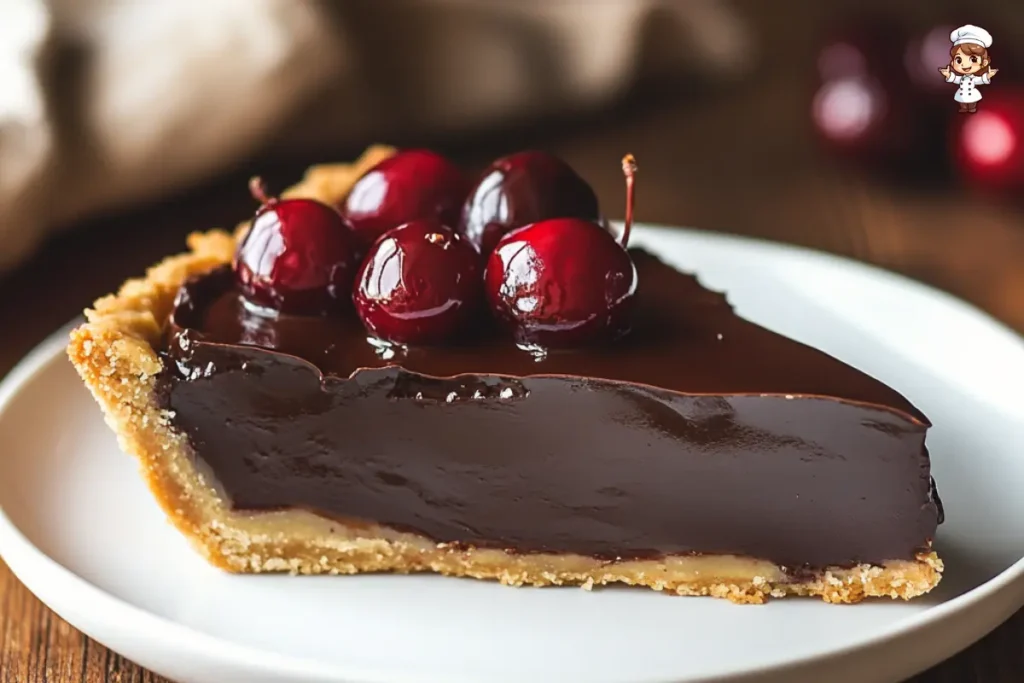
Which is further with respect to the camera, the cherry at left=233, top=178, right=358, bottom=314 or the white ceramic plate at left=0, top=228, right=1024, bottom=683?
the cherry at left=233, top=178, right=358, bottom=314

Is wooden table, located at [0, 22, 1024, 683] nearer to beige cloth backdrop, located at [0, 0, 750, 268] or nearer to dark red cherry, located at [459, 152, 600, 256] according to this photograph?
beige cloth backdrop, located at [0, 0, 750, 268]

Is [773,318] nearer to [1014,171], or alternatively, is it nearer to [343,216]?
[343,216]

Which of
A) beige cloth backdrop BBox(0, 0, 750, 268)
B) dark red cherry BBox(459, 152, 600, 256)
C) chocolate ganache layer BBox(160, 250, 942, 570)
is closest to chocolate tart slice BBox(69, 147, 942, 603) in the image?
chocolate ganache layer BBox(160, 250, 942, 570)

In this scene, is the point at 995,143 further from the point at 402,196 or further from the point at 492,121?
the point at 402,196

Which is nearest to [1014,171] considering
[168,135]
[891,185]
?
[891,185]

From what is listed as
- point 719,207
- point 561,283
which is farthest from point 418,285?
point 719,207

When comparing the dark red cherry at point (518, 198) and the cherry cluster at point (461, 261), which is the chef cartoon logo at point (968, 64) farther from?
the dark red cherry at point (518, 198)
